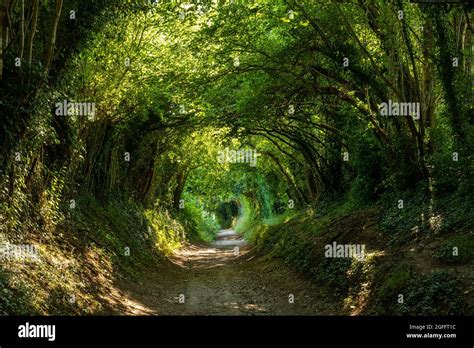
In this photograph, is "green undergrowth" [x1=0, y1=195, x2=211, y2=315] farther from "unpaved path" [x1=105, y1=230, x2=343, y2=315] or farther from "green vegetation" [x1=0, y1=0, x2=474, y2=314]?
"unpaved path" [x1=105, y1=230, x2=343, y2=315]

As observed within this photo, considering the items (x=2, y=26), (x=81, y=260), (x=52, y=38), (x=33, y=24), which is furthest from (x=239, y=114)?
(x=2, y=26)

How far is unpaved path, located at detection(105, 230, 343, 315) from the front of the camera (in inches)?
420

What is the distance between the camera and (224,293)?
13172mm

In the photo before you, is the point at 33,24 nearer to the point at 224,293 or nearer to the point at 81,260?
the point at 81,260

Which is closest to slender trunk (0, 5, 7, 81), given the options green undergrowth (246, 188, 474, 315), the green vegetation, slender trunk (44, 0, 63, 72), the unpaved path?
the green vegetation

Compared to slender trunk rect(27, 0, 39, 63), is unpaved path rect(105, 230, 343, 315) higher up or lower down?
lower down

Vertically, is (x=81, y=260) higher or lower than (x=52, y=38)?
lower

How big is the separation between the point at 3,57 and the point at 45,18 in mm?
2048

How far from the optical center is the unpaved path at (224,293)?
1066cm

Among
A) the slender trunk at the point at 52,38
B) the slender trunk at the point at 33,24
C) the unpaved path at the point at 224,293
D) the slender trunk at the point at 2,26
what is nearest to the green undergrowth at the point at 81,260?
the unpaved path at the point at 224,293

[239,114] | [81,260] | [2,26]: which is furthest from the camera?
[239,114]

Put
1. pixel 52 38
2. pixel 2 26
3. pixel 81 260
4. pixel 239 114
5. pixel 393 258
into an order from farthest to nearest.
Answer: pixel 239 114 < pixel 81 260 < pixel 393 258 < pixel 52 38 < pixel 2 26

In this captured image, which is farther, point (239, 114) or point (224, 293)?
point (239, 114)

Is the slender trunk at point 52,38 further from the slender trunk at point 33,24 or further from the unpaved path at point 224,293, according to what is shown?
the unpaved path at point 224,293
